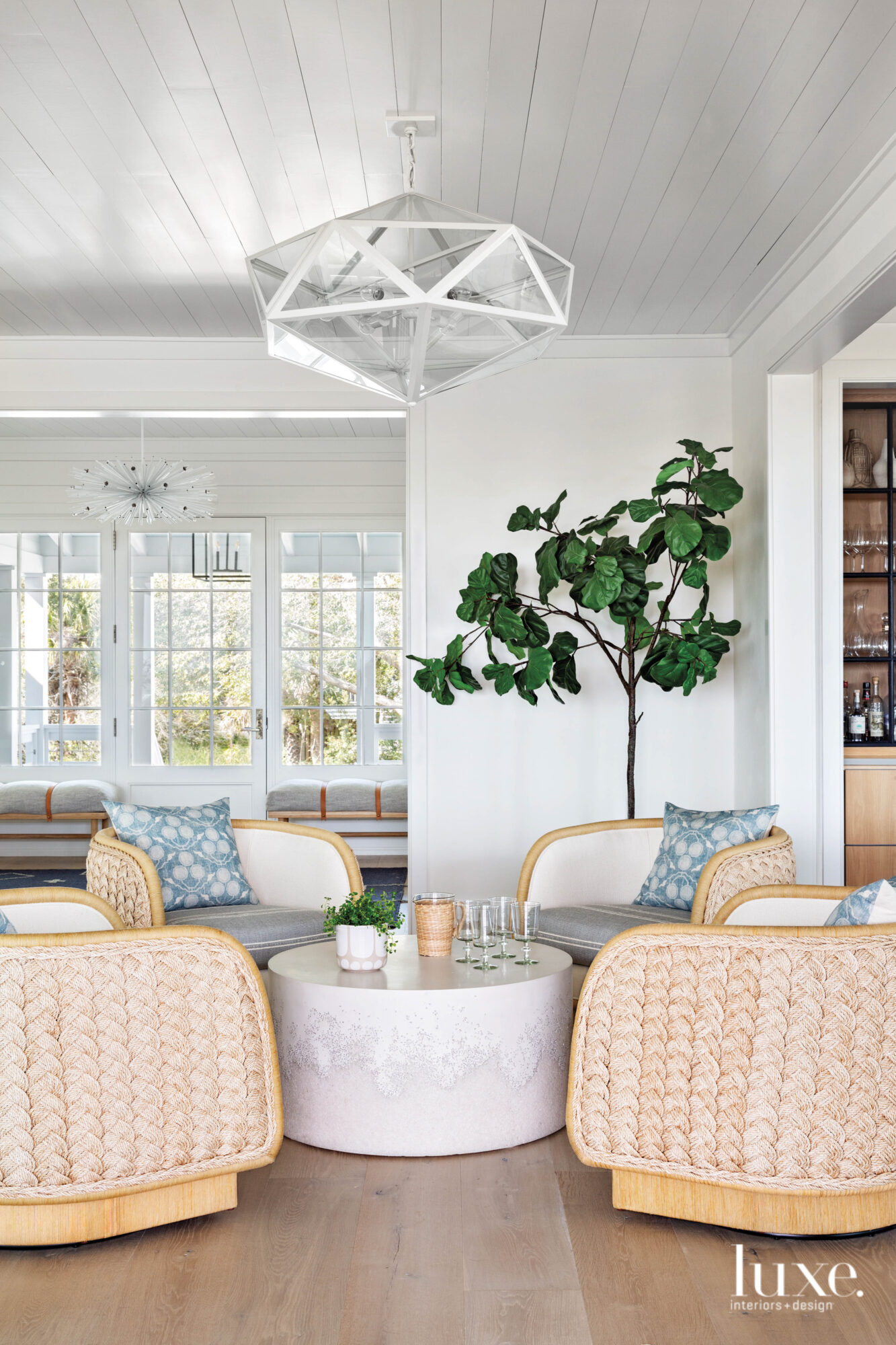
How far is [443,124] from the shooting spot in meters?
2.98

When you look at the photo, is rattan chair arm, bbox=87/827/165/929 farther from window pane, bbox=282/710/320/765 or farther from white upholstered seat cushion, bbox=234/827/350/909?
window pane, bbox=282/710/320/765

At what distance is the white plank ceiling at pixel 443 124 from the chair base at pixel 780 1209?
2661mm

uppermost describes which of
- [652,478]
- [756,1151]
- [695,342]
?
[695,342]

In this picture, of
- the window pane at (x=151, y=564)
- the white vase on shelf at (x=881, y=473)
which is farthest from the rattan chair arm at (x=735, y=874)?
the window pane at (x=151, y=564)

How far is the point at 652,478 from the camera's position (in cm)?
491

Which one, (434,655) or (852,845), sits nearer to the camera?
(852,845)

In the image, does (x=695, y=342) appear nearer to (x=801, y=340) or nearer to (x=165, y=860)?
(x=801, y=340)

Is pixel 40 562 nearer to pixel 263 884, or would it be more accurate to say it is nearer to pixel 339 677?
pixel 339 677

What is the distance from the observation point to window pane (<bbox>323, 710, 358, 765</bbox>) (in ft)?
23.4

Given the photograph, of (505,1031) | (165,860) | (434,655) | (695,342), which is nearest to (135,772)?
(434,655)

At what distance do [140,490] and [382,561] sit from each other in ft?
6.23

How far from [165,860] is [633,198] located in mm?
2730

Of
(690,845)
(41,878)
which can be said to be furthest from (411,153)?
(41,878)

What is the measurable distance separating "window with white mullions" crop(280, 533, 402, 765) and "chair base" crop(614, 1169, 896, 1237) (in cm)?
506
